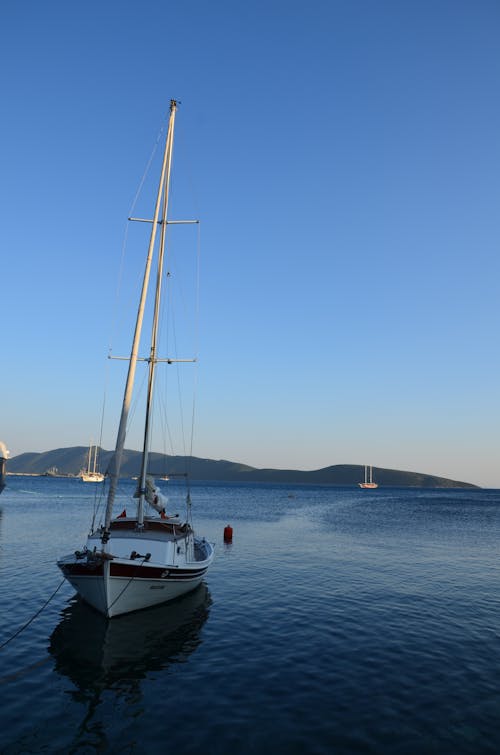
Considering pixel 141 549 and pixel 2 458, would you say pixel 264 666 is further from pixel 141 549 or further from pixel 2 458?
pixel 2 458

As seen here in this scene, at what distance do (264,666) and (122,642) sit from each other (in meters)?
5.50

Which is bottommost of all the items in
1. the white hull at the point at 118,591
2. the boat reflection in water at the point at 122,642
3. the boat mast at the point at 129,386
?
the boat reflection in water at the point at 122,642

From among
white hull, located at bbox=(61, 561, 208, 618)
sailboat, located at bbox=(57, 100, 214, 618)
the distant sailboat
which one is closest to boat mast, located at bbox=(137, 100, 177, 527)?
sailboat, located at bbox=(57, 100, 214, 618)

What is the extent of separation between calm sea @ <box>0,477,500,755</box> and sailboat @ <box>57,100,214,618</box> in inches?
46.1

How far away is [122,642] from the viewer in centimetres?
1727

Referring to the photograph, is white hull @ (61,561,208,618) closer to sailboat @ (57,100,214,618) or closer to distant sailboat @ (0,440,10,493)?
sailboat @ (57,100,214,618)

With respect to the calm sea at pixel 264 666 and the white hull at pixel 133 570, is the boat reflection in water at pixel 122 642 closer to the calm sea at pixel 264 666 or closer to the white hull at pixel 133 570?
the calm sea at pixel 264 666

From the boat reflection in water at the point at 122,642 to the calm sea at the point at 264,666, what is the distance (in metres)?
0.08

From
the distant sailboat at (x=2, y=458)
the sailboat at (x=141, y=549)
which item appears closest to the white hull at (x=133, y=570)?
the sailboat at (x=141, y=549)

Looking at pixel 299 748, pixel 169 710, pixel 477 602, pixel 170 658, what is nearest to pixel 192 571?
pixel 170 658

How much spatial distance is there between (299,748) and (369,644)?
8.01 meters

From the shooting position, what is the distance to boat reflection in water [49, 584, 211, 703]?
14.6 m

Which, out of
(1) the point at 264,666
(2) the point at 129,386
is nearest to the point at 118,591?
(1) the point at 264,666

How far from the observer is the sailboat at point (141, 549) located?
18.7 m
